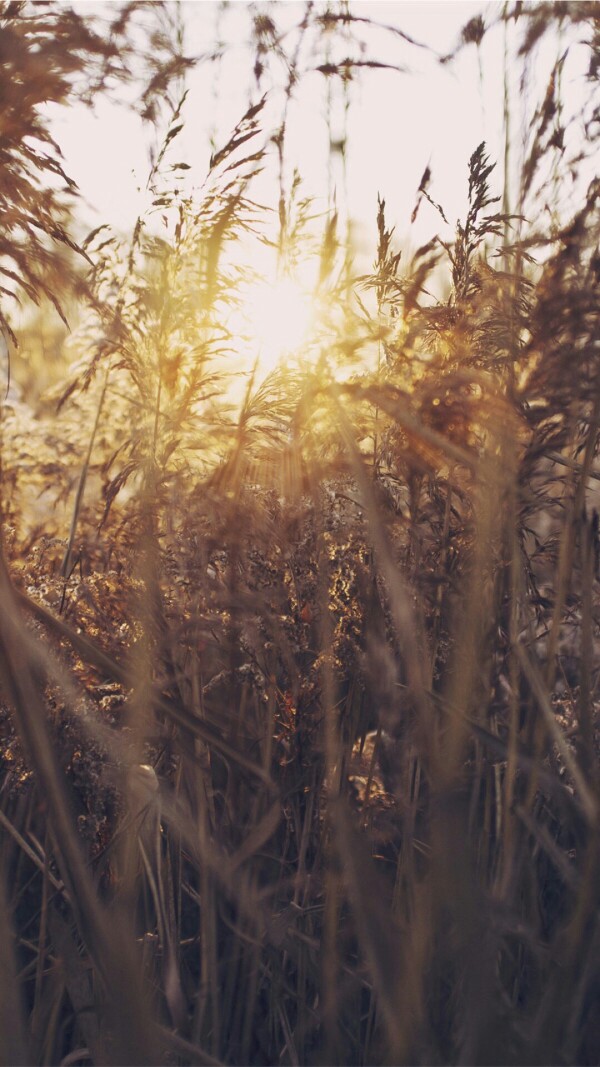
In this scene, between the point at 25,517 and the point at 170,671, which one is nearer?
the point at 170,671

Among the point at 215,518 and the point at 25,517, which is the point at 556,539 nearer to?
the point at 215,518

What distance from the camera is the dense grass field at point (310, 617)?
4.93 feet

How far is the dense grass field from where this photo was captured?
1504 mm

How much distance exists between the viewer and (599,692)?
197cm

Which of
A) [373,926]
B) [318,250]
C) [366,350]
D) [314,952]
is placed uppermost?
[318,250]

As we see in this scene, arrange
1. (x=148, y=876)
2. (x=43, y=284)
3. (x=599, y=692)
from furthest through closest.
→ (x=599, y=692), (x=148, y=876), (x=43, y=284)

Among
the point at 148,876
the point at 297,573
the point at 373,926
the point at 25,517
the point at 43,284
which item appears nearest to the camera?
the point at 373,926

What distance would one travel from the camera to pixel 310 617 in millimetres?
1692

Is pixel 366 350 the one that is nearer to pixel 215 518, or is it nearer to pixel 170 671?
pixel 215 518

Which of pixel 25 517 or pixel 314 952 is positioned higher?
pixel 25 517

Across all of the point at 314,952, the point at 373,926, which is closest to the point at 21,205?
the point at 373,926

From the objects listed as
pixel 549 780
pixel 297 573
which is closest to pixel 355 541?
pixel 297 573

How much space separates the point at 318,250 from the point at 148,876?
142 cm

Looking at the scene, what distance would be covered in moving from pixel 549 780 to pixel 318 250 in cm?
128
